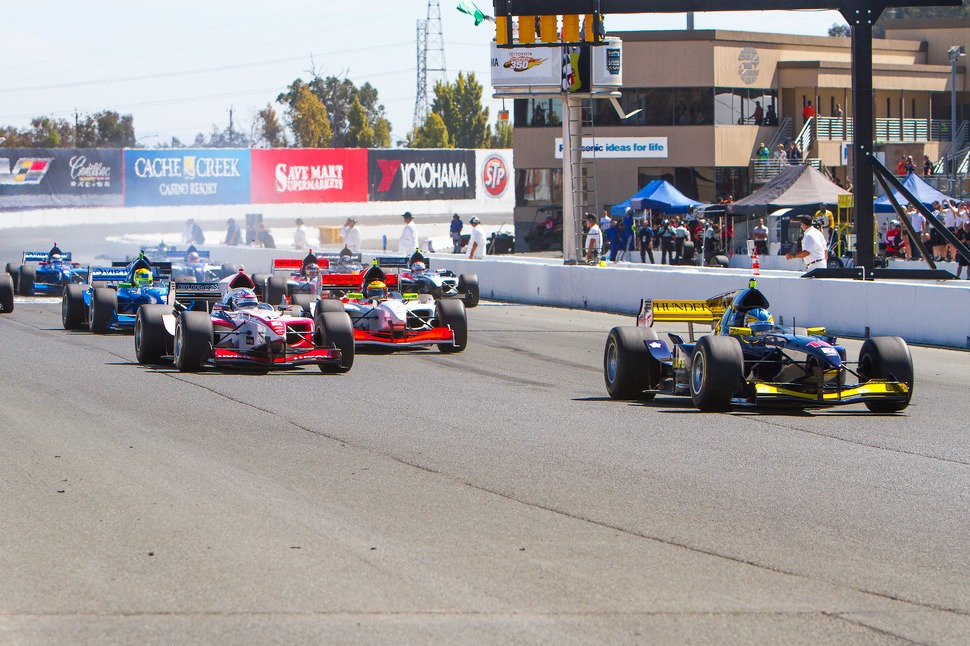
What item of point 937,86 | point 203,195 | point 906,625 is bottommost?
point 906,625

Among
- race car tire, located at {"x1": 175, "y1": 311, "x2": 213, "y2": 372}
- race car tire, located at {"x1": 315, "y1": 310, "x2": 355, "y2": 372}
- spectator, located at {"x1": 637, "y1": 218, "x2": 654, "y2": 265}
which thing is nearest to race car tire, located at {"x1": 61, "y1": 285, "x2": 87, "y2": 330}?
race car tire, located at {"x1": 175, "y1": 311, "x2": 213, "y2": 372}

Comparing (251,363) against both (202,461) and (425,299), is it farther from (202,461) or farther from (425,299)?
(202,461)

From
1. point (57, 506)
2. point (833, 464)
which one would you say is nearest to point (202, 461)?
point (57, 506)

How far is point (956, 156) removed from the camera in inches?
2077

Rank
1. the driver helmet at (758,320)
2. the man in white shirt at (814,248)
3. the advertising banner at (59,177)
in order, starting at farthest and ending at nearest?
the advertising banner at (59,177) → the man in white shirt at (814,248) → the driver helmet at (758,320)

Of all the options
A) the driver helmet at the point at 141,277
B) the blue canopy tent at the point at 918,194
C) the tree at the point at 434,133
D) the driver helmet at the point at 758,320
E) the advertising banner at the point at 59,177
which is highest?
the tree at the point at 434,133

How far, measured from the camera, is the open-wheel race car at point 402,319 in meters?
17.7

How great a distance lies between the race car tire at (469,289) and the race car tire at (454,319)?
27.9 feet

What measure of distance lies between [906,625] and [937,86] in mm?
59740

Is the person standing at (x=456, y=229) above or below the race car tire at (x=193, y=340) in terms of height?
above

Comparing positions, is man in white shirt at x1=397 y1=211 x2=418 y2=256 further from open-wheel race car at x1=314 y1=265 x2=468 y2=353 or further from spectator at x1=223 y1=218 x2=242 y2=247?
spectator at x1=223 y1=218 x2=242 y2=247

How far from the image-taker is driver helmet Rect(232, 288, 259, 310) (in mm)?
16406

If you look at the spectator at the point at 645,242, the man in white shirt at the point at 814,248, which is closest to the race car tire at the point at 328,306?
the man in white shirt at the point at 814,248

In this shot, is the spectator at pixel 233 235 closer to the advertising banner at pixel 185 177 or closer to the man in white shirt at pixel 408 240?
the advertising banner at pixel 185 177
